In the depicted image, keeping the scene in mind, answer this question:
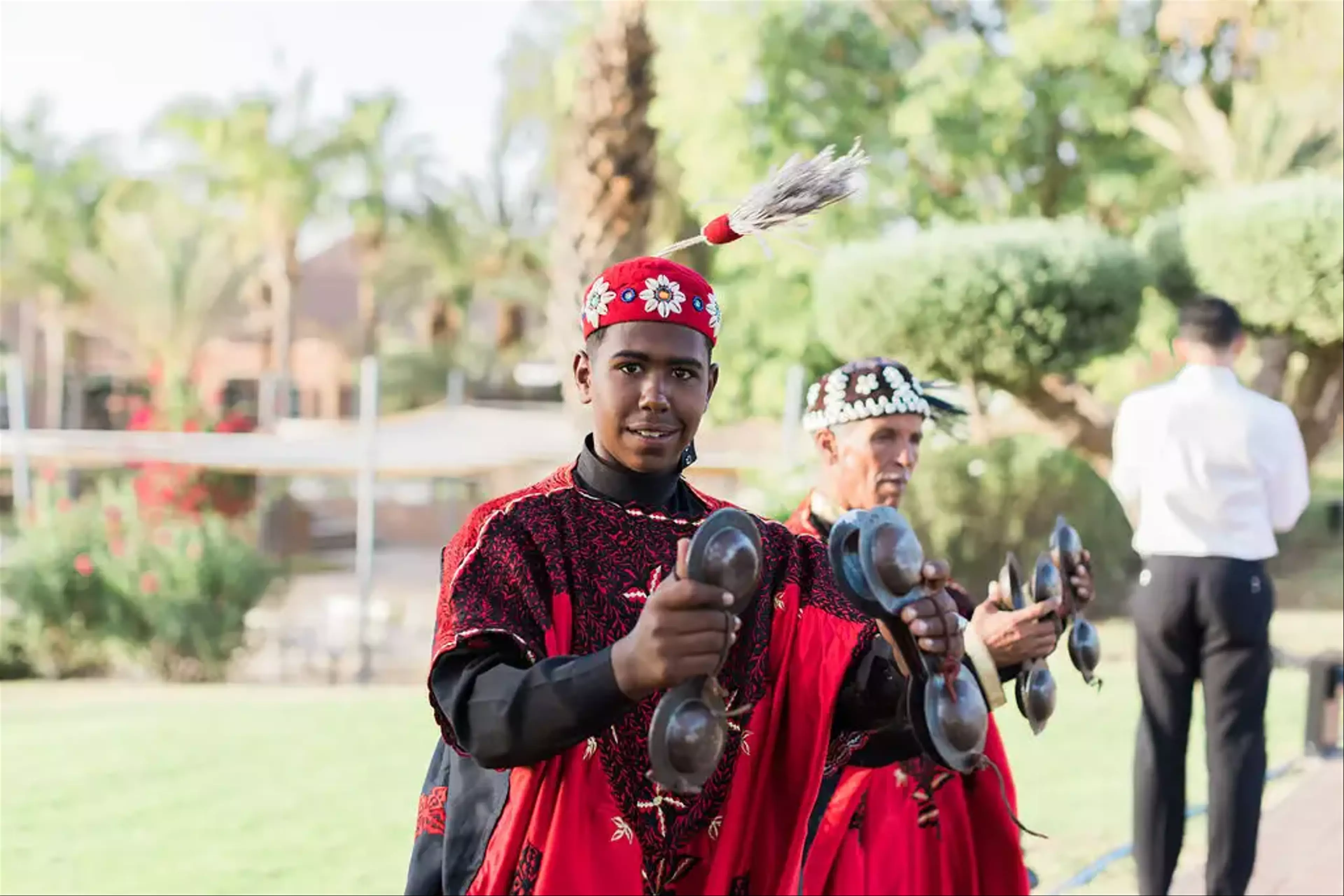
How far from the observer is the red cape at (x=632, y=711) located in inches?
77.4

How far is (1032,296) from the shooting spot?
44.5 feet

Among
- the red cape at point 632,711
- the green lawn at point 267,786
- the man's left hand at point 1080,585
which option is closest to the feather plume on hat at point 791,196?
the red cape at point 632,711

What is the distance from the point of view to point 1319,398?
15188mm

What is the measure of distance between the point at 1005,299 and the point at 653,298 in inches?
468

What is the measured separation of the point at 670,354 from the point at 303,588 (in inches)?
836

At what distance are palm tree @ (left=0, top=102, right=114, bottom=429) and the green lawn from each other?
3879cm

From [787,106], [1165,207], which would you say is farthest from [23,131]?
[1165,207]

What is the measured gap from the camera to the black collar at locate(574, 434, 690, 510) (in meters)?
2.15

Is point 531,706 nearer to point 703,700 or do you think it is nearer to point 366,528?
point 703,700

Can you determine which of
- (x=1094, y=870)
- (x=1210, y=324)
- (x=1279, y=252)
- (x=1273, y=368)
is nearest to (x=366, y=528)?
(x=1094, y=870)

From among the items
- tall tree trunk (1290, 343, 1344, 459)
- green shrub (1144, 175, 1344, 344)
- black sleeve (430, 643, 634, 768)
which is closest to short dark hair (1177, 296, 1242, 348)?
black sleeve (430, 643, 634, 768)

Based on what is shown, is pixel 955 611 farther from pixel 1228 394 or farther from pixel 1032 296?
pixel 1032 296

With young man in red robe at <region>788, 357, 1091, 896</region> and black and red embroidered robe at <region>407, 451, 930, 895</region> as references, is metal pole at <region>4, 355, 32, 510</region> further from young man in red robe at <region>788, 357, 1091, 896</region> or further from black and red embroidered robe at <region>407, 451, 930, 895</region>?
black and red embroidered robe at <region>407, 451, 930, 895</region>

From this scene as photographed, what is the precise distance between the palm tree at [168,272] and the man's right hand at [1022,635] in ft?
143
